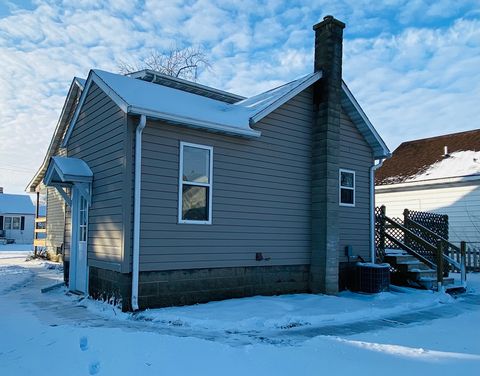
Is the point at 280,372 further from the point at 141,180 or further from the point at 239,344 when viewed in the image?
A: the point at 141,180

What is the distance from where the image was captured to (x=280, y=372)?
4.93 m

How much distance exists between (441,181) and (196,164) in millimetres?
13863

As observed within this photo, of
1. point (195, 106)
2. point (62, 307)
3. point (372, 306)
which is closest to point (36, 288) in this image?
point (62, 307)

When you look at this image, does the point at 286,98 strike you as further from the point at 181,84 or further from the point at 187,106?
the point at 181,84

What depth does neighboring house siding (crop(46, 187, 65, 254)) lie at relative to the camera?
747 inches

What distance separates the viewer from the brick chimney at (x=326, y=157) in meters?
10.5

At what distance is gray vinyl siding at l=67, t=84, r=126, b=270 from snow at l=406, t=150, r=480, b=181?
14948 millimetres

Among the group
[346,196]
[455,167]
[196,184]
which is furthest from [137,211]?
[455,167]

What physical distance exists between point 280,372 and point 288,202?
5.86m

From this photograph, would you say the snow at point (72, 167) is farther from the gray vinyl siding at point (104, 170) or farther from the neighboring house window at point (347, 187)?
the neighboring house window at point (347, 187)

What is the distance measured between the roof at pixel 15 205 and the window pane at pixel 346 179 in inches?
1446

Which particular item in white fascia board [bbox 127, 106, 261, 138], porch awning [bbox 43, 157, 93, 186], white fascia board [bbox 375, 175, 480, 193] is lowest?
porch awning [bbox 43, 157, 93, 186]

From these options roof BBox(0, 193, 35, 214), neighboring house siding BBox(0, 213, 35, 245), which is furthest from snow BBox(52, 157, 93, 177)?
neighboring house siding BBox(0, 213, 35, 245)

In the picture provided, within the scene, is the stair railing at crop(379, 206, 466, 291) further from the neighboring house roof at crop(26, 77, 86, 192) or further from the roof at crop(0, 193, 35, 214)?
the roof at crop(0, 193, 35, 214)
